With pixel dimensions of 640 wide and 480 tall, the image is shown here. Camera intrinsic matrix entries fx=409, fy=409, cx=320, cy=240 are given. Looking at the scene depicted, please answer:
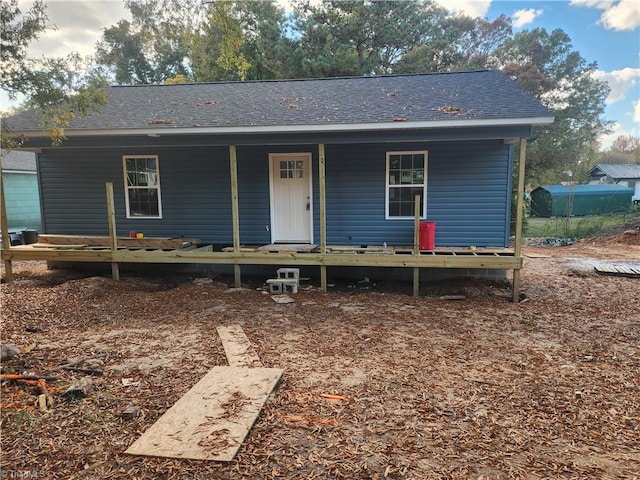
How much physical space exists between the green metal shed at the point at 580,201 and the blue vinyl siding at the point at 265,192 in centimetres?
1878

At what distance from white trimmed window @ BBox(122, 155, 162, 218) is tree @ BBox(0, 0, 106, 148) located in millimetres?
3957

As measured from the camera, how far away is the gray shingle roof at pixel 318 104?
22.8ft

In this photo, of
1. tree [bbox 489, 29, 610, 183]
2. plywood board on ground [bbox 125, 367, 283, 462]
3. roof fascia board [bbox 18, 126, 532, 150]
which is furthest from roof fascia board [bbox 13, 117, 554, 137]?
tree [bbox 489, 29, 610, 183]

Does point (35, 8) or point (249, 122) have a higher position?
point (35, 8)

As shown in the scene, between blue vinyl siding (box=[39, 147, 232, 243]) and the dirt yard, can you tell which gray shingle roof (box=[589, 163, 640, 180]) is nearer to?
the dirt yard

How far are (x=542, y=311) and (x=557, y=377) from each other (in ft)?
9.15

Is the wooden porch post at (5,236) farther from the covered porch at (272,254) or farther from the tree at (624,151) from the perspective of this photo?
the tree at (624,151)

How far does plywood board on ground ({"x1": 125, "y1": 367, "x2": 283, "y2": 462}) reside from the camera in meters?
2.54

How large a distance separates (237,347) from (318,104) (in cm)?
557

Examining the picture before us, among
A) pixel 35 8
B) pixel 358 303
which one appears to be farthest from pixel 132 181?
pixel 358 303

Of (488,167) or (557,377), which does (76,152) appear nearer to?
(488,167)

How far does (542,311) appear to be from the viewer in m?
6.34

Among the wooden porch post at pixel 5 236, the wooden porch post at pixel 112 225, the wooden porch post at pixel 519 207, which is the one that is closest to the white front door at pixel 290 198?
the wooden porch post at pixel 112 225

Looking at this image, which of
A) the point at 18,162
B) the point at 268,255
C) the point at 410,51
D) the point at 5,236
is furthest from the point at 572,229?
the point at 18,162
